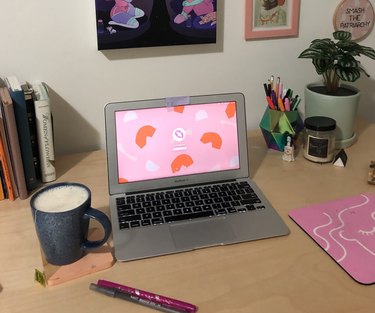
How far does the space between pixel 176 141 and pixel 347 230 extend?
1.30 feet

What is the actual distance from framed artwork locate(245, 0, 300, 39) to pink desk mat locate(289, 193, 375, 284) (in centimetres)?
52

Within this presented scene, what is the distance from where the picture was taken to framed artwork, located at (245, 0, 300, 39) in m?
1.21

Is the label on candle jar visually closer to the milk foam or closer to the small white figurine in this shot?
the small white figurine

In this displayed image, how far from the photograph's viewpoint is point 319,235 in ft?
2.83

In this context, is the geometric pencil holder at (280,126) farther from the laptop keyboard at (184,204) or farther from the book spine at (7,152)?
the book spine at (7,152)

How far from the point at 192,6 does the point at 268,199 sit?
51 cm

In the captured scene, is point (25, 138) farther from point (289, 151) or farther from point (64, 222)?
point (289, 151)

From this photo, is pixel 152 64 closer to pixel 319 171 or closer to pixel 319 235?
pixel 319 171

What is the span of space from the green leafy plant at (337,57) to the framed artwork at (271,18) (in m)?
0.09

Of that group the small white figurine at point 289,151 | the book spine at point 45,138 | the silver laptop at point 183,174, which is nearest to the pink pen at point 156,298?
the silver laptop at point 183,174

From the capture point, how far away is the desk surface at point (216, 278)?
711 millimetres

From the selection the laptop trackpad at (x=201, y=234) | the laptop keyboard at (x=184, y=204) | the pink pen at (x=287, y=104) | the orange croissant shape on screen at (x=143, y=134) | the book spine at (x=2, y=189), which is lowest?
the laptop trackpad at (x=201, y=234)

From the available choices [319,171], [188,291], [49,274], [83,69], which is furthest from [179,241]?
[83,69]

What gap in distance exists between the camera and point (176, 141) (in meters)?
1.01
